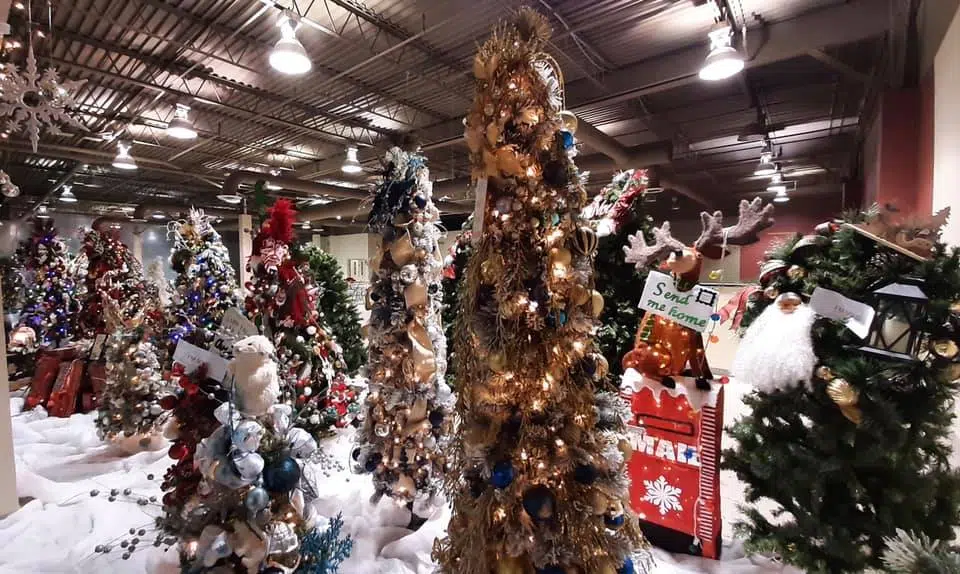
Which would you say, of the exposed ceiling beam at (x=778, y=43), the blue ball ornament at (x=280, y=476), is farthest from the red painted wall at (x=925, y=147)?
the blue ball ornament at (x=280, y=476)

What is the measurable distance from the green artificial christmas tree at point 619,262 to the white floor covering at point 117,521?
1.15 meters

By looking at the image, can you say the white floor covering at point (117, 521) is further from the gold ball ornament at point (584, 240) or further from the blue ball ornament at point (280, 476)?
the gold ball ornament at point (584, 240)

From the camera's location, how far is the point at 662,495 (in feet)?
6.94

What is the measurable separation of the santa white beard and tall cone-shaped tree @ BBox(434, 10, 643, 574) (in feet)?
2.20

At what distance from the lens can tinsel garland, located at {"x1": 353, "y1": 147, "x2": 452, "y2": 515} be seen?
2.33m

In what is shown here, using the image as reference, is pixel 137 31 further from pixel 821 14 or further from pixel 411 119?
pixel 821 14

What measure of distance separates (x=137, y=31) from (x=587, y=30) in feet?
15.3

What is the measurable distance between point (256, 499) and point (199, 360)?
0.59 metres

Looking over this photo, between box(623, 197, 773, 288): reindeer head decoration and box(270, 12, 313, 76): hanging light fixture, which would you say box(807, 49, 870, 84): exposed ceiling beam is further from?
box(270, 12, 313, 76): hanging light fixture

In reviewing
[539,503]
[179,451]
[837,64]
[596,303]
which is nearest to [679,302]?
[596,303]

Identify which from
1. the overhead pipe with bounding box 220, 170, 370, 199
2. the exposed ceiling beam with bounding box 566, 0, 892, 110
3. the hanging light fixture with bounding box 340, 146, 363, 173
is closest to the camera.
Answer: the exposed ceiling beam with bounding box 566, 0, 892, 110

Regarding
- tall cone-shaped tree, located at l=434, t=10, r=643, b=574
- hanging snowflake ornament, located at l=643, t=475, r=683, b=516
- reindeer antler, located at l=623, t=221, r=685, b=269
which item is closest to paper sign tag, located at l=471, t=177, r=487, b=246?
tall cone-shaped tree, located at l=434, t=10, r=643, b=574

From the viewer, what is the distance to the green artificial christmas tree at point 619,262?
2.57 meters

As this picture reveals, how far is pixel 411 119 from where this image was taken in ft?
24.9
